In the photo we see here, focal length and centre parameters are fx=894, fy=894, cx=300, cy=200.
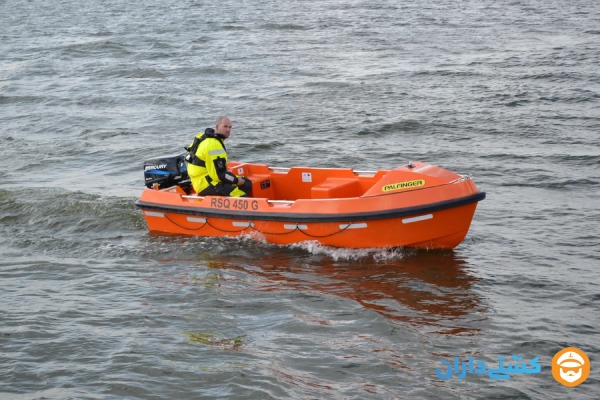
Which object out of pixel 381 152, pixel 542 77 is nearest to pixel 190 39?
pixel 542 77

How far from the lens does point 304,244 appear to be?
11219 mm

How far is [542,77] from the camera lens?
20375mm

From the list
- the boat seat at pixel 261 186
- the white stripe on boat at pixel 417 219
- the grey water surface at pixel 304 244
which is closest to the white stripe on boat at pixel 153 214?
the grey water surface at pixel 304 244

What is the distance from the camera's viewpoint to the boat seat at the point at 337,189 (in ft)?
37.3

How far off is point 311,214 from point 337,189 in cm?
72

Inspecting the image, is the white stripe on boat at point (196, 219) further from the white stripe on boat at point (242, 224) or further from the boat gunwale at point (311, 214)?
the white stripe on boat at point (242, 224)

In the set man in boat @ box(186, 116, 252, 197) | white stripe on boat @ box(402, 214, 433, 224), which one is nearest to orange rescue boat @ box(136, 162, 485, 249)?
white stripe on boat @ box(402, 214, 433, 224)

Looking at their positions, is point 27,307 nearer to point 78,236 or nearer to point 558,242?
point 78,236

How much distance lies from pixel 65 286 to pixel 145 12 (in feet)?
85.8

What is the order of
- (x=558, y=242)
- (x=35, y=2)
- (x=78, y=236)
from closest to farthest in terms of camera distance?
(x=558, y=242) → (x=78, y=236) → (x=35, y=2)

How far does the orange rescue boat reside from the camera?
34.1 feet

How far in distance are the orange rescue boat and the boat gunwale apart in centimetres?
1

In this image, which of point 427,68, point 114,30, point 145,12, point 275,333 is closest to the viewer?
point 275,333

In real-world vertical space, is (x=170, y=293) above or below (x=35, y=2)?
below
